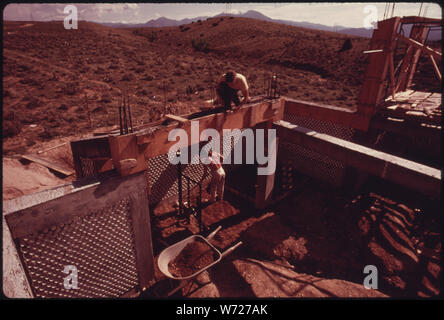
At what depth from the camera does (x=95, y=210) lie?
3.89 m

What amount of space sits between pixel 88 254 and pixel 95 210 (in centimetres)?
87

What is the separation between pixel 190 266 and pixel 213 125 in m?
3.20

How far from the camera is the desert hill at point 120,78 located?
12859mm

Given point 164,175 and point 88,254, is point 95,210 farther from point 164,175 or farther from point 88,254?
point 164,175

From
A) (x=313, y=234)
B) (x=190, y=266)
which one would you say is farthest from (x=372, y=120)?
(x=190, y=266)

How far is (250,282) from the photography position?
5234 millimetres

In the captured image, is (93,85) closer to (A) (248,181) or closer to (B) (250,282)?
(A) (248,181)
